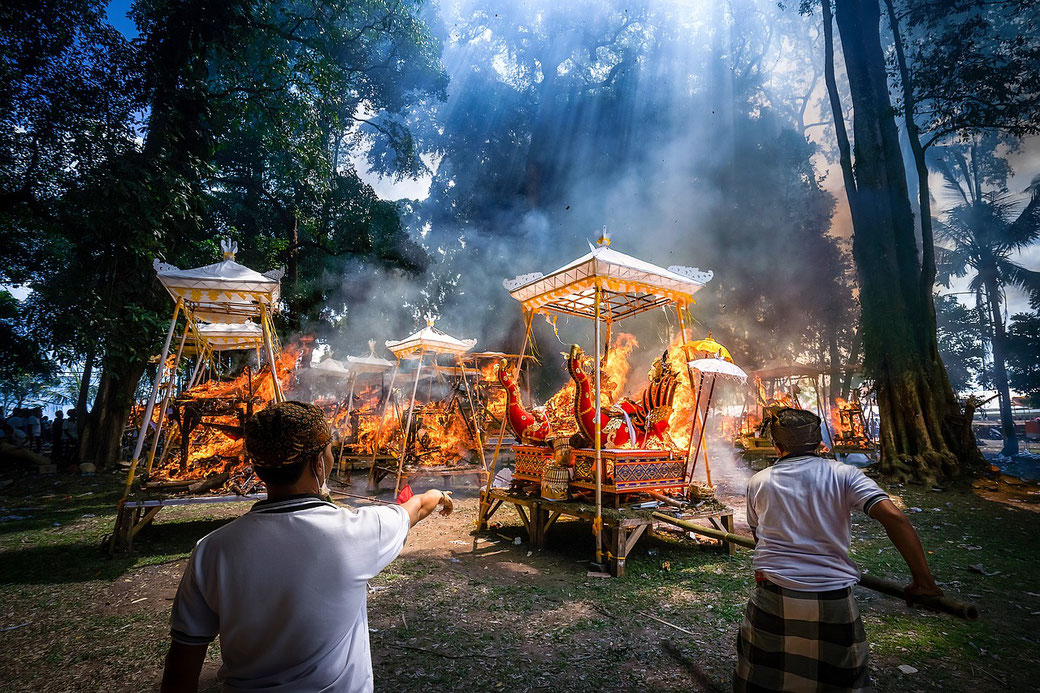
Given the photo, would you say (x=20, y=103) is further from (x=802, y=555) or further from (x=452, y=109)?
(x=452, y=109)

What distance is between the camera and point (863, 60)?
1477 cm

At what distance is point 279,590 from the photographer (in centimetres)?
149

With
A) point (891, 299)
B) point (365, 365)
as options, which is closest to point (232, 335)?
point (365, 365)

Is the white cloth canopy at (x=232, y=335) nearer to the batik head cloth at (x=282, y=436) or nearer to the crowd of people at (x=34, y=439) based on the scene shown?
the crowd of people at (x=34, y=439)

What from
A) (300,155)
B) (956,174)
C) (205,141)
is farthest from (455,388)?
(956,174)

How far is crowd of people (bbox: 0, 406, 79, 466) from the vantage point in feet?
47.0

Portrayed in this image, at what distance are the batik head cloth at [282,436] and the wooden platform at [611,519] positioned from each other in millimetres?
5111

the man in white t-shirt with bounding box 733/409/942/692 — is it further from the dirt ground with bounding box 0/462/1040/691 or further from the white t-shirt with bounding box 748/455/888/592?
the dirt ground with bounding box 0/462/1040/691

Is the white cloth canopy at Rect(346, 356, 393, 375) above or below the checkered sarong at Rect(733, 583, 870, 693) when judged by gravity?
above

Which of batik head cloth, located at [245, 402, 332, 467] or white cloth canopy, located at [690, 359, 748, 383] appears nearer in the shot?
batik head cloth, located at [245, 402, 332, 467]

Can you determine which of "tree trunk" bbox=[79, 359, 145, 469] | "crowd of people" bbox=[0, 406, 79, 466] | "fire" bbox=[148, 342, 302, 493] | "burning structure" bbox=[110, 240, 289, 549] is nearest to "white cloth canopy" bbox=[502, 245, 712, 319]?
"burning structure" bbox=[110, 240, 289, 549]

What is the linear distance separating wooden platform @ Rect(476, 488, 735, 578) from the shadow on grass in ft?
15.7

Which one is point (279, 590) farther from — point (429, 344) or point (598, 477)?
point (429, 344)

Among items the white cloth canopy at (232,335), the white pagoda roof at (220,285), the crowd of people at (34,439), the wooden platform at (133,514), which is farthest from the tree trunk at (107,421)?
the wooden platform at (133,514)
